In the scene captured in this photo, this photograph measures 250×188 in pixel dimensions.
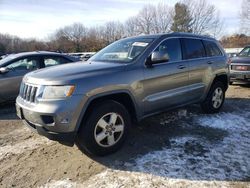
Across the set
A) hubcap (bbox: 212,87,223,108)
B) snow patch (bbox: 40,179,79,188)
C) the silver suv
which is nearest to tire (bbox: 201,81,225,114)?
hubcap (bbox: 212,87,223,108)

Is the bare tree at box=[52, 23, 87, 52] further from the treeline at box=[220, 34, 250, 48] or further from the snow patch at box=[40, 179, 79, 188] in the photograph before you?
the snow patch at box=[40, 179, 79, 188]

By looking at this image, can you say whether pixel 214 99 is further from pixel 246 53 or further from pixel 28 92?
pixel 246 53

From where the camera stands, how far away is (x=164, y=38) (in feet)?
15.8

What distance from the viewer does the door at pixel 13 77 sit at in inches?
272

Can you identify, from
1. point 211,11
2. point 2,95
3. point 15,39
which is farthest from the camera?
point 15,39

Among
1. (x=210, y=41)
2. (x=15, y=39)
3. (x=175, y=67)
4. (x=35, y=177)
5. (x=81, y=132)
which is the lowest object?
(x=35, y=177)

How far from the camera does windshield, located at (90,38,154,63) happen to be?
14.8 feet

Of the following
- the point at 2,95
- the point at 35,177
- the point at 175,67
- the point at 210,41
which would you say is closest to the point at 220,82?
the point at 210,41

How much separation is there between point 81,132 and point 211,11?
39.5m

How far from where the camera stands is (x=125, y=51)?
4762 mm

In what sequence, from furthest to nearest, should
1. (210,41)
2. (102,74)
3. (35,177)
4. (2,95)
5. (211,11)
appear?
(211,11), (2,95), (210,41), (102,74), (35,177)

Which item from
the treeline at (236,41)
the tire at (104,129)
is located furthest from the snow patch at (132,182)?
the treeline at (236,41)

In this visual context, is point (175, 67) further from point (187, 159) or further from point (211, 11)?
point (211, 11)

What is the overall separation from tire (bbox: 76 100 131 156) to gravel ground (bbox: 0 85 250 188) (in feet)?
0.65
